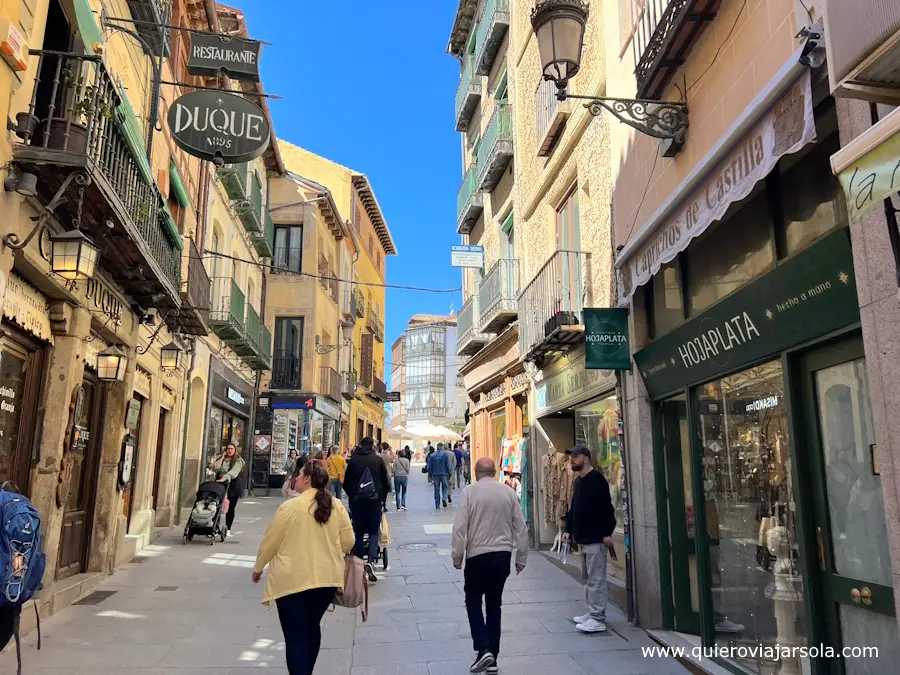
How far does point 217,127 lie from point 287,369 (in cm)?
1754

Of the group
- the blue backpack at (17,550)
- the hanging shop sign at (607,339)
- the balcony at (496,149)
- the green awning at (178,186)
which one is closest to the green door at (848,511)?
the hanging shop sign at (607,339)

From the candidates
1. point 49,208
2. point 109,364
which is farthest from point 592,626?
point 109,364

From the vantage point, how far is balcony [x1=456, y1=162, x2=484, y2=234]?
54.6ft

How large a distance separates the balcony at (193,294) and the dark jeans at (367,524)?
16.0ft

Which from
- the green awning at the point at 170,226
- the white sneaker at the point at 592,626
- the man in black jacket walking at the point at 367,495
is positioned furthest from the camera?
the green awning at the point at 170,226

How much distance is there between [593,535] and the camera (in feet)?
21.6

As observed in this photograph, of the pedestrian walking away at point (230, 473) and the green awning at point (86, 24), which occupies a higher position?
the green awning at point (86, 24)

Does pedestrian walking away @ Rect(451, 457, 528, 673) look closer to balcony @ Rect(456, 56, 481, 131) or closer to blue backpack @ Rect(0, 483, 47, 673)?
blue backpack @ Rect(0, 483, 47, 673)

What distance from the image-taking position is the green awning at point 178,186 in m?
11.9

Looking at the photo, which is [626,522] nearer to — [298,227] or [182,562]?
[182,562]

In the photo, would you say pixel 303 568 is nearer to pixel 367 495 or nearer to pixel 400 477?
pixel 367 495

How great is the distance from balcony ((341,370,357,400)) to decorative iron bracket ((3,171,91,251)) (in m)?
25.5

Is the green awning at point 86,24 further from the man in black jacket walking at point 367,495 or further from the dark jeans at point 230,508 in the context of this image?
the dark jeans at point 230,508

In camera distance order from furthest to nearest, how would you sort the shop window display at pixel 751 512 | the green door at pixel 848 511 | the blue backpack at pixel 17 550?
the shop window display at pixel 751 512
the blue backpack at pixel 17 550
the green door at pixel 848 511
